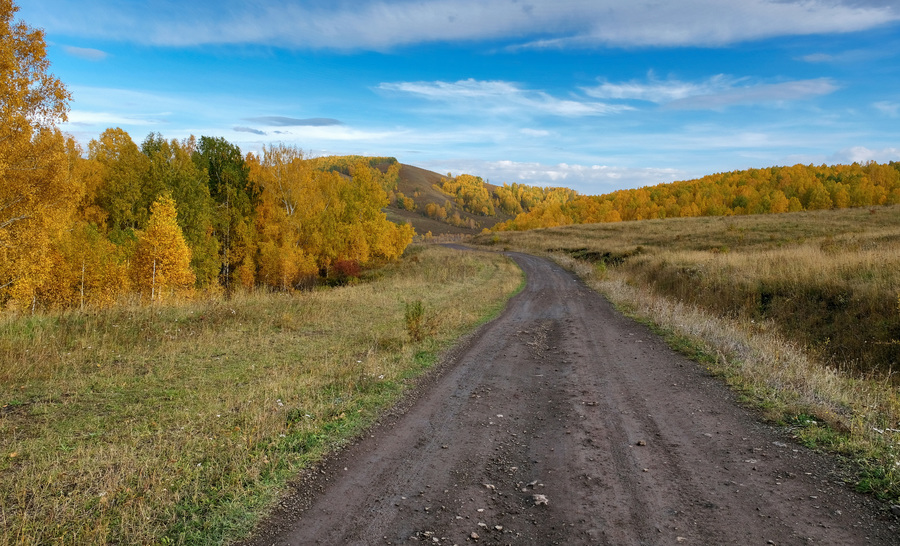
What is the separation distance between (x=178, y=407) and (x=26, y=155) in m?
12.8

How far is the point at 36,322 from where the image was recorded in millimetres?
11648

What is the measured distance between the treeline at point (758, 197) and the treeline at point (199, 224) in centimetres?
8800

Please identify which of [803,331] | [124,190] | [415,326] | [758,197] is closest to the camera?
[415,326]

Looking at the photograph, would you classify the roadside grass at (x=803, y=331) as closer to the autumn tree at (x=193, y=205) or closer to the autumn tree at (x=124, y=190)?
the autumn tree at (x=193, y=205)

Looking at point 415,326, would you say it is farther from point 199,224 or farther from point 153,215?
point 199,224

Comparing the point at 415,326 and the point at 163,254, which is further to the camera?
the point at 163,254

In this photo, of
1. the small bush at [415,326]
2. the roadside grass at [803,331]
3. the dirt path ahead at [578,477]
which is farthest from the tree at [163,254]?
the roadside grass at [803,331]

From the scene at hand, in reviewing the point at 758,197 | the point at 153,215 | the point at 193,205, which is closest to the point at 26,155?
the point at 153,215

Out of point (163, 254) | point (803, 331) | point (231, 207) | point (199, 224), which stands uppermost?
point (231, 207)

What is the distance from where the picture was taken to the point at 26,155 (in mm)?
14211

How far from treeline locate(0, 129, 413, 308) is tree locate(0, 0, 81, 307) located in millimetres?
7448

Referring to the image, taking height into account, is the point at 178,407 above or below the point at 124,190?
below

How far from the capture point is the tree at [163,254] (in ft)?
85.3

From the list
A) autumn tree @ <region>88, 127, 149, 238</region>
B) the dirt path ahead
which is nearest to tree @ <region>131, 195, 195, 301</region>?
autumn tree @ <region>88, 127, 149, 238</region>
